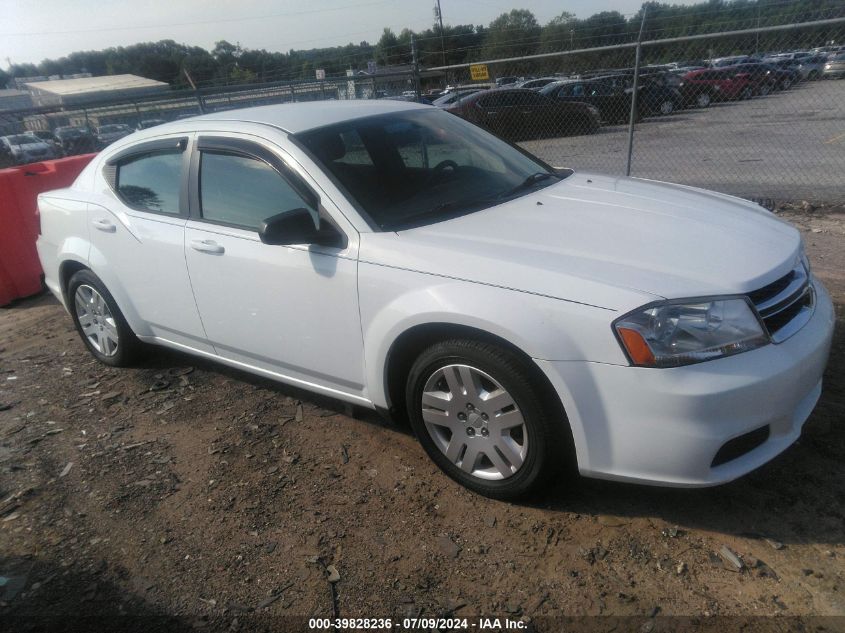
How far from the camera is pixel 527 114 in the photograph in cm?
1568

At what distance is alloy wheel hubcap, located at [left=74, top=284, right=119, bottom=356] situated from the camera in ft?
14.7

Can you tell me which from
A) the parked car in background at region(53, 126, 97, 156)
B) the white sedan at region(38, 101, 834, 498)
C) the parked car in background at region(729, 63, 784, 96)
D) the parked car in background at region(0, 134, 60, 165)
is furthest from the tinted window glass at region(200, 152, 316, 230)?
the parked car in background at region(0, 134, 60, 165)

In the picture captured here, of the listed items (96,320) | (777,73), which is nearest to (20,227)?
(96,320)

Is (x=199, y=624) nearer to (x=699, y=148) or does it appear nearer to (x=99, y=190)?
(x=99, y=190)

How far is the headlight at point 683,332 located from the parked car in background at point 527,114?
12.4 m

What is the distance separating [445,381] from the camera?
281 centimetres

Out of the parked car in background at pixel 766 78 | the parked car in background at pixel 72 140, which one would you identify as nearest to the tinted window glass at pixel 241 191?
the parked car in background at pixel 72 140

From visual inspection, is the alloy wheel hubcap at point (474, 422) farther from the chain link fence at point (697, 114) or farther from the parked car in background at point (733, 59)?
the parked car in background at point (733, 59)

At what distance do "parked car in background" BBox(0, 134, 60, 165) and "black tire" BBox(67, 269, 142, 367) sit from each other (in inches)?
642

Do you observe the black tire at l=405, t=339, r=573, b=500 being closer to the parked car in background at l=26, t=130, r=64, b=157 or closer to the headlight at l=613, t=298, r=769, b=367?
the headlight at l=613, t=298, r=769, b=367

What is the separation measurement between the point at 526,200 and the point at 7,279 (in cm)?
570

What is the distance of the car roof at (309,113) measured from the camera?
3.48 m

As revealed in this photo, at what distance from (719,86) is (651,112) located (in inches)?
162

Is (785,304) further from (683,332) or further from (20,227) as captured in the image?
(20,227)
